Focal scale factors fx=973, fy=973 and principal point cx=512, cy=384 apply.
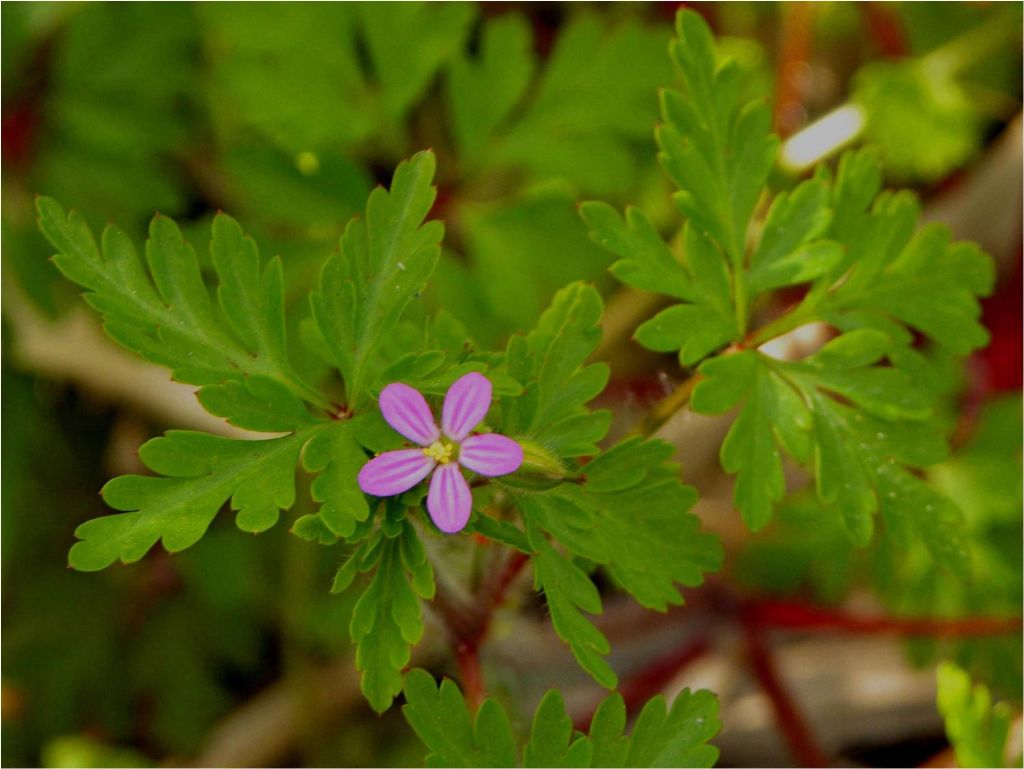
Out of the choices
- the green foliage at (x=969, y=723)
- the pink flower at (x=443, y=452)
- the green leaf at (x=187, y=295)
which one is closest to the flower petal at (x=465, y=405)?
the pink flower at (x=443, y=452)

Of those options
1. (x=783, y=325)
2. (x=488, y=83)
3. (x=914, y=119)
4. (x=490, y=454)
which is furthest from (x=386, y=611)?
(x=914, y=119)

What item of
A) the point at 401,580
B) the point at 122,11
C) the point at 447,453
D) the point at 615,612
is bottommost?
the point at 615,612

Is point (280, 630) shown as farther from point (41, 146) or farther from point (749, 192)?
point (749, 192)

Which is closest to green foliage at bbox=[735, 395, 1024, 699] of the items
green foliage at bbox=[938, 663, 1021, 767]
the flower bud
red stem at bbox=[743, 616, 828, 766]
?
red stem at bbox=[743, 616, 828, 766]

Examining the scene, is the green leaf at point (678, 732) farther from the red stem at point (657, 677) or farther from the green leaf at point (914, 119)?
the green leaf at point (914, 119)

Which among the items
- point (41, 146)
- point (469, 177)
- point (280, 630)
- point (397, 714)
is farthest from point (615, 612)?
point (41, 146)

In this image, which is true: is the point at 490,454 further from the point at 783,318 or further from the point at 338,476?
the point at 783,318

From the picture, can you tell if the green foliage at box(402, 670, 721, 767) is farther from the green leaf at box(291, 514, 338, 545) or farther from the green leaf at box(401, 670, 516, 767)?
the green leaf at box(291, 514, 338, 545)
